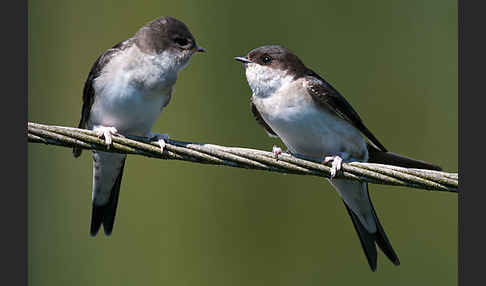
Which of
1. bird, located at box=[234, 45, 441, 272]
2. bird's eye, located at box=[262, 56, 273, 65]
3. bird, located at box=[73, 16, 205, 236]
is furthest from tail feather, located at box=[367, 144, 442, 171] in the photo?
bird, located at box=[73, 16, 205, 236]

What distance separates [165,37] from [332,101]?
28.2 inches

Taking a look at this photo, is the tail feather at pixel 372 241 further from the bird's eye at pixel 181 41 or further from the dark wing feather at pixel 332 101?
the bird's eye at pixel 181 41

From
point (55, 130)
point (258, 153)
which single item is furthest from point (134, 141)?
point (258, 153)

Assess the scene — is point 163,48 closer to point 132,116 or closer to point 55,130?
point 132,116

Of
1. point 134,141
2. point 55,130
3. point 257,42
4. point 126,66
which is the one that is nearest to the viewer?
point 55,130

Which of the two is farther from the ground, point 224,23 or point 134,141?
point 224,23

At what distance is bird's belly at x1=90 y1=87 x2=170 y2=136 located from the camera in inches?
90.7

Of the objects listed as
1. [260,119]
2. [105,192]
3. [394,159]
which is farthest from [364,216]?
[105,192]

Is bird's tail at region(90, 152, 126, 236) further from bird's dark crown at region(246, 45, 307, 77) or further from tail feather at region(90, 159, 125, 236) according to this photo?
bird's dark crown at region(246, 45, 307, 77)

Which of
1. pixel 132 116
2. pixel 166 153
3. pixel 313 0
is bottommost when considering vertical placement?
pixel 166 153

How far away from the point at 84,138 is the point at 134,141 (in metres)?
0.16

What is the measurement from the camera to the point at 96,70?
7.92 feet

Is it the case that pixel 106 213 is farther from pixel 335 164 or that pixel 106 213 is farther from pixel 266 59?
pixel 335 164

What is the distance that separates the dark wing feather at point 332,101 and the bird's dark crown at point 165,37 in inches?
19.9
